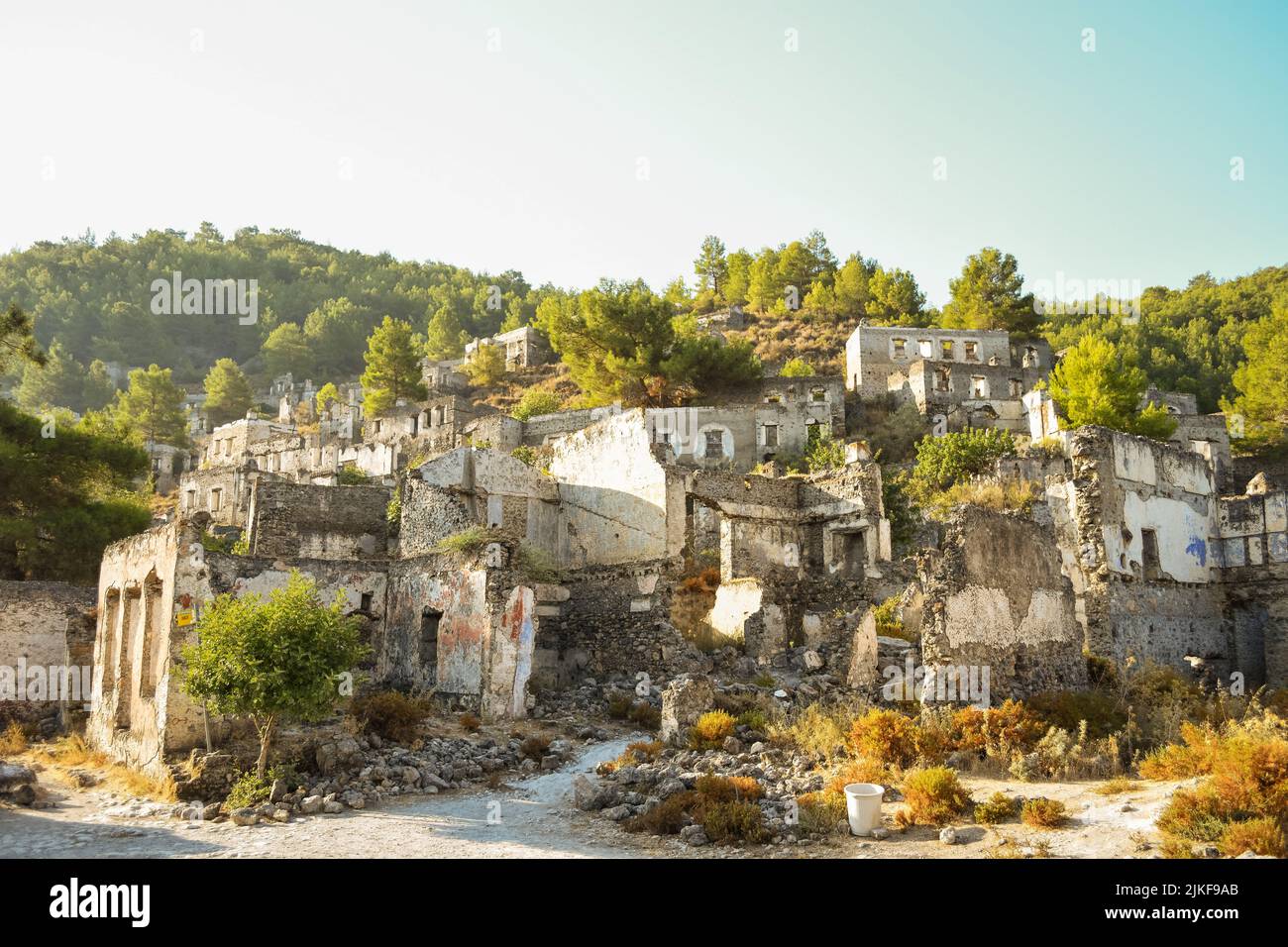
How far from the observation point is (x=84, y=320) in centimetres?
9175

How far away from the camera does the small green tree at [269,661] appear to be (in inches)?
549

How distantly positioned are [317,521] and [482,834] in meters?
21.7

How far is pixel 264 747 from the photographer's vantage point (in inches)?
568

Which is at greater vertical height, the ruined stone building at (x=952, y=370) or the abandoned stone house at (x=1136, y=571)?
the ruined stone building at (x=952, y=370)

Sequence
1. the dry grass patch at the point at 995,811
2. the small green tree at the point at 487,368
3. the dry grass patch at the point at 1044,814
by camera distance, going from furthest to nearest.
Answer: the small green tree at the point at 487,368 → the dry grass patch at the point at 995,811 → the dry grass patch at the point at 1044,814

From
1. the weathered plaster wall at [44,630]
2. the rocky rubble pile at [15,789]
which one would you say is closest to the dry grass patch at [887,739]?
the rocky rubble pile at [15,789]

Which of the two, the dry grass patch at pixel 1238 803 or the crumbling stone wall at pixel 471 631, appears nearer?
the dry grass patch at pixel 1238 803

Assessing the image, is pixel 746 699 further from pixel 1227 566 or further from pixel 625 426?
pixel 1227 566

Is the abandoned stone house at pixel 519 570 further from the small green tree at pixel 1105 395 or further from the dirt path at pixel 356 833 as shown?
the small green tree at pixel 1105 395

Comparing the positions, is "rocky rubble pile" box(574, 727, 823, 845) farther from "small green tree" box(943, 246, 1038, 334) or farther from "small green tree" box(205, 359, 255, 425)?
"small green tree" box(205, 359, 255, 425)

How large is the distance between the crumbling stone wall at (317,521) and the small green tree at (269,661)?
54.8 ft

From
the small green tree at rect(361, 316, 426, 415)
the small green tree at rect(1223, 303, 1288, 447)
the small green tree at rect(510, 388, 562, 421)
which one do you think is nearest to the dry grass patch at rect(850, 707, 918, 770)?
the small green tree at rect(1223, 303, 1288, 447)

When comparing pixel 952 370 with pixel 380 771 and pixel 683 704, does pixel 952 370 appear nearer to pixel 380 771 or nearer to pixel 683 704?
pixel 683 704
